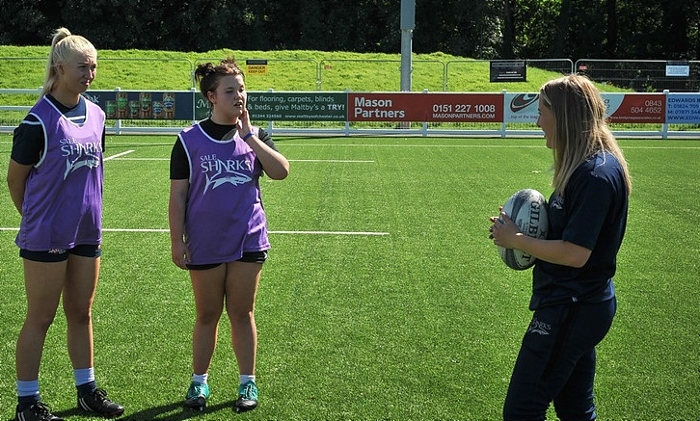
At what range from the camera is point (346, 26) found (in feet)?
175

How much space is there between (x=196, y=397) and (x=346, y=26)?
2003 inches

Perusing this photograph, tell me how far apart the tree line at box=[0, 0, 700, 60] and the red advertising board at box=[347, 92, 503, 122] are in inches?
1147

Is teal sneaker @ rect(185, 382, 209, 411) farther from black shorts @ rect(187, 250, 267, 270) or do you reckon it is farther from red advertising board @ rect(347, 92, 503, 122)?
red advertising board @ rect(347, 92, 503, 122)

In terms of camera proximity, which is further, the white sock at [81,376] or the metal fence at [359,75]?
the metal fence at [359,75]

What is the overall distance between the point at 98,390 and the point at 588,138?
2.88 metres

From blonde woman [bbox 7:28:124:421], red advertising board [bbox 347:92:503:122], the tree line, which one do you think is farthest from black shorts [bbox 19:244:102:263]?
the tree line

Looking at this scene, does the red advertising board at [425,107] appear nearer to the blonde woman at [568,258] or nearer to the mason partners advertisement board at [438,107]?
the mason partners advertisement board at [438,107]

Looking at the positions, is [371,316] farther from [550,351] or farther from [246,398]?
[550,351]

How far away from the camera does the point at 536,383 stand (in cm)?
313

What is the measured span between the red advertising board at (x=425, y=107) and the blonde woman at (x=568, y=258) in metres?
20.4

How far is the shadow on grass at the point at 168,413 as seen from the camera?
423cm

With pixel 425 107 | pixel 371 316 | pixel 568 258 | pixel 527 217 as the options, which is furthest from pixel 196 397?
pixel 425 107

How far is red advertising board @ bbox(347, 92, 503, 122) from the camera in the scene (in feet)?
77.0

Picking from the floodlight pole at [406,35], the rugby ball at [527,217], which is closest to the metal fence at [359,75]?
the floodlight pole at [406,35]
